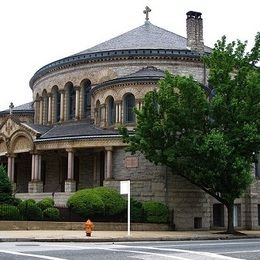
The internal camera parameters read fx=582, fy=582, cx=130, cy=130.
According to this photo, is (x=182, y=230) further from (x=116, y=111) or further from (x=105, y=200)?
(x=116, y=111)

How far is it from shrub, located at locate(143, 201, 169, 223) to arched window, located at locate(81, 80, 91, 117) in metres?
15.7

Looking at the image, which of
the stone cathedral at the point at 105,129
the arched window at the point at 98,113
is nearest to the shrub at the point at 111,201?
the stone cathedral at the point at 105,129

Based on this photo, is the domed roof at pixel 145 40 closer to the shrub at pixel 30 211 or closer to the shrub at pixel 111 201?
the shrub at pixel 111 201

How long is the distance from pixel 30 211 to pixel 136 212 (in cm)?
637

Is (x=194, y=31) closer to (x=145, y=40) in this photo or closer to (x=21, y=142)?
(x=145, y=40)

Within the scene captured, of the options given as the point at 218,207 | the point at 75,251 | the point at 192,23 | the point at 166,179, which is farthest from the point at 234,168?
the point at 192,23

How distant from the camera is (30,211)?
2995 cm

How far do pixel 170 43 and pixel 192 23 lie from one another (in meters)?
3.81

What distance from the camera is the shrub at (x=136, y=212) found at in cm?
3300

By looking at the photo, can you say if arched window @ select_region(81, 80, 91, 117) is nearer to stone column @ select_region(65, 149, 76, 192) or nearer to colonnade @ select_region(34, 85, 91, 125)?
colonnade @ select_region(34, 85, 91, 125)

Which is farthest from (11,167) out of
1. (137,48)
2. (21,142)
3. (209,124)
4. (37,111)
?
(209,124)

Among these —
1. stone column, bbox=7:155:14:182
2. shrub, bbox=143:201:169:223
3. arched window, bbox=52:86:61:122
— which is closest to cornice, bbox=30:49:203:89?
arched window, bbox=52:86:61:122

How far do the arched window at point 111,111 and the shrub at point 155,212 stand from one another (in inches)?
396

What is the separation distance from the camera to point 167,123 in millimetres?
31344
